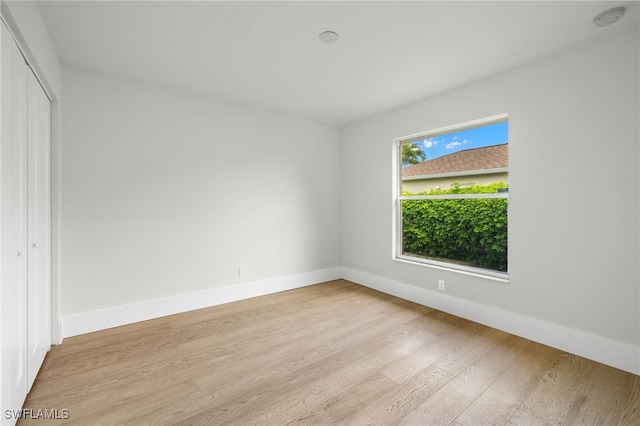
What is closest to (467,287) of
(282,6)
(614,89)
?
(614,89)

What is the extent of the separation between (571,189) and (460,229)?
109 cm

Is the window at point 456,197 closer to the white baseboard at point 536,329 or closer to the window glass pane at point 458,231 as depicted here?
the window glass pane at point 458,231

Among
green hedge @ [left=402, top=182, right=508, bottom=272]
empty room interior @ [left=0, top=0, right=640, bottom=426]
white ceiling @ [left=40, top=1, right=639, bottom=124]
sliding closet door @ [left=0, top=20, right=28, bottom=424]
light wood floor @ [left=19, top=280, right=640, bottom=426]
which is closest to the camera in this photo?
sliding closet door @ [left=0, top=20, right=28, bottom=424]

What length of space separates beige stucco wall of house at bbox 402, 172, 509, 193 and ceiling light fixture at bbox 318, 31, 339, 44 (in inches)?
79.7

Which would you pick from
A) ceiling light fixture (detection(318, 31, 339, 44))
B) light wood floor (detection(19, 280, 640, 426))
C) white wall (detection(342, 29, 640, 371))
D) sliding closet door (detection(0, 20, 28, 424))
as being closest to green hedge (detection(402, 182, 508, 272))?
white wall (detection(342, 29, 640, 371))

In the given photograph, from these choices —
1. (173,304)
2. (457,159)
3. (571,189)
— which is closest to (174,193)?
(173,304)

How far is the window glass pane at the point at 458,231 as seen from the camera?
9.48ft

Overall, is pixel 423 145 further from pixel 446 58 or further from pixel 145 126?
pixel 145 126

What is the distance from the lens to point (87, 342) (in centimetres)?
249

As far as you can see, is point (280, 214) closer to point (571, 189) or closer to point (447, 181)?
point (447, 181)

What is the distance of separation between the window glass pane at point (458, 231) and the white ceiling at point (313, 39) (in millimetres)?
1324

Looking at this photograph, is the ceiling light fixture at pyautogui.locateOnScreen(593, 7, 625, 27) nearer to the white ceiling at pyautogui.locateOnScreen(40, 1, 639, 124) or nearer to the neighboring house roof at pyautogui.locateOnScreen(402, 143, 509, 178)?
the white ceiling at pyautogui.locateOnScreen(40, 1, 639, 124)

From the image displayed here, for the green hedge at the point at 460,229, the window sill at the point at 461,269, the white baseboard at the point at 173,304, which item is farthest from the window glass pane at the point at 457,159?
the white baseboard at the point at 173,304

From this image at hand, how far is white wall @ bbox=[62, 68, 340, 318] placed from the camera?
2.67 m
